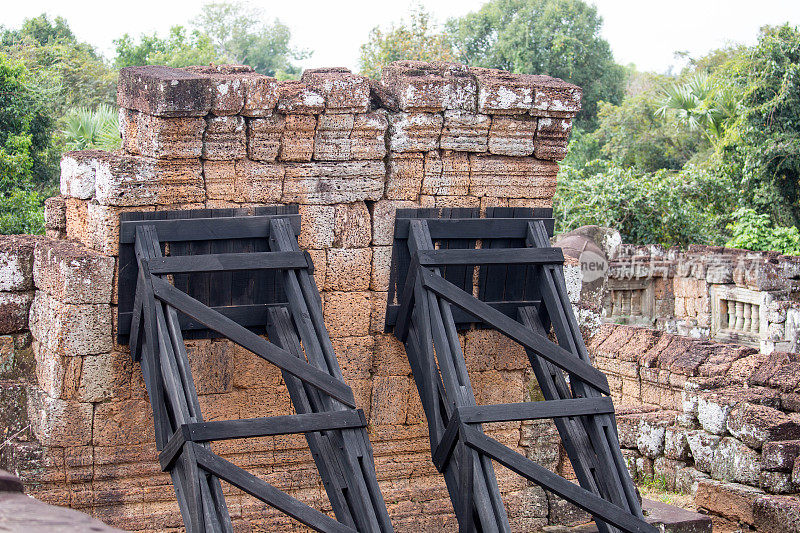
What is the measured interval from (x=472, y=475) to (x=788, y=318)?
14249mm

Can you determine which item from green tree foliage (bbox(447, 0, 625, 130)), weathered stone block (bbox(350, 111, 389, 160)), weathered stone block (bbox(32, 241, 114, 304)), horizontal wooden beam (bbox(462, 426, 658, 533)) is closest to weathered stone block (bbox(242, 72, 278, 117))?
weathered stone block (bbox(350, 111, 389, 160))

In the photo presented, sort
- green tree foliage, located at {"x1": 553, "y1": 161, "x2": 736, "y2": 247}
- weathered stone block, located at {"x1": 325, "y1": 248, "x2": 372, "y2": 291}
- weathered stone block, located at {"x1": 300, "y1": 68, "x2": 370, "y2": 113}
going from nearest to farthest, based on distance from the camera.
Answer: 1. weathered stone block, located at {"x1": 300, "y1": 68, "x2": 370, "y2": 113}
2. weathered stone block, located at {"x1": 325, "y1": 248, "x2": 372, "y2": 291}
3. green tree foliage, located at {"x1": 553, "y1": 161, "x2": 736, "y2": 247}

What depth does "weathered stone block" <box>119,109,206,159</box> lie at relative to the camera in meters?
5.54

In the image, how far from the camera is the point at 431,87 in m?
6.14

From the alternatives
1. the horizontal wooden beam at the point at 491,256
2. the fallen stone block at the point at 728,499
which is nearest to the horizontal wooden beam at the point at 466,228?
the horizontal wooden beam at the point at 491,256

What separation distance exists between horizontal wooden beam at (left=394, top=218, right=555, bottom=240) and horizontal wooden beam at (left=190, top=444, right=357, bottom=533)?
2160 mm

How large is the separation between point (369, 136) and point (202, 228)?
4.38 ft

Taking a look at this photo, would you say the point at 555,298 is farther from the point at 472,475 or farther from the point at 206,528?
the point at 206,528

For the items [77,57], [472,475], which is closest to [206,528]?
[472,475]

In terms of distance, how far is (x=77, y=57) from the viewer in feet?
93.7

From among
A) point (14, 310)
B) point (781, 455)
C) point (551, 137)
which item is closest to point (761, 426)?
point (781, 455)

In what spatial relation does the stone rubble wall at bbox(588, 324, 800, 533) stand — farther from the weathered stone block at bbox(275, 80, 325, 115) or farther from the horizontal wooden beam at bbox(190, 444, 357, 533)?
the horizontal wooden beam at bbox(190, 444, 357, 533)

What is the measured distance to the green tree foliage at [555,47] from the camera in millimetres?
39656

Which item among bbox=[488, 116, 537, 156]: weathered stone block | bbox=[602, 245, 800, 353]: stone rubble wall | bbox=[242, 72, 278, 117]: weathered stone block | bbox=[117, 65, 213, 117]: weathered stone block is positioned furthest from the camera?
bbox=[602, 245, 800, 353]: stone rubble wall
